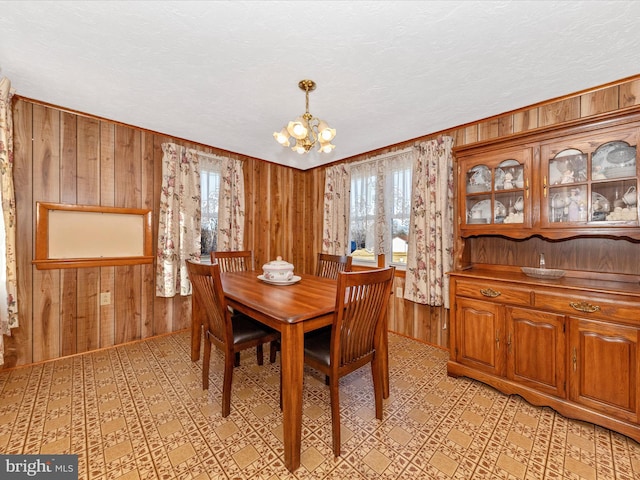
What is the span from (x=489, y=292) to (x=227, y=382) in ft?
6.42

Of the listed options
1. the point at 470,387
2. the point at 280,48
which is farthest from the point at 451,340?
the point at 280,48

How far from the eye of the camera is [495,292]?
6.61ft

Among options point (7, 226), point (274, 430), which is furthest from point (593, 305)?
point (7, 226)

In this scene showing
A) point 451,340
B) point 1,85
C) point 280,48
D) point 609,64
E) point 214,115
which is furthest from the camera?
point 214,115

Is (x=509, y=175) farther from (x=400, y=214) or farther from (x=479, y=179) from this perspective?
(x=400, y=214)

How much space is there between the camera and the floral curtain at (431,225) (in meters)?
2.70

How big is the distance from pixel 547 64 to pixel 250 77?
197 cm

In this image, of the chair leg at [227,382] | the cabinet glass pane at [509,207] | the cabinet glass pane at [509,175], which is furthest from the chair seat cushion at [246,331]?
the cabinet glass pane at [509,175]

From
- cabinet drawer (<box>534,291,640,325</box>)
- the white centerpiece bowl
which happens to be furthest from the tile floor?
the white centerpiece bowl

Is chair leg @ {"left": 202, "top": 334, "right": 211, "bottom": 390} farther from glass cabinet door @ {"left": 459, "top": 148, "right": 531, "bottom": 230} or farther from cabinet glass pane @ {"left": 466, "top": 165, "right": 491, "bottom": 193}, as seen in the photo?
cabinet glass pane @ {"left": 466, "top": 165, "right": 491, "bottom": 193}

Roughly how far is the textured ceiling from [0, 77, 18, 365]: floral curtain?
0.70 feet

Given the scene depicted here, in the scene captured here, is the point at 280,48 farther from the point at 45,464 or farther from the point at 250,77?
the point at 45,464

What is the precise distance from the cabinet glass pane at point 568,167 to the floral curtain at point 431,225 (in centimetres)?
82

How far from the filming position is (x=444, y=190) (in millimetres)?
2688
